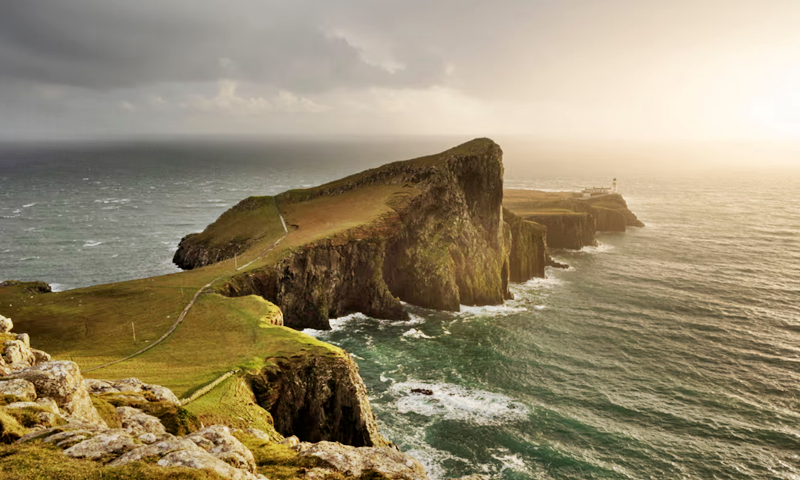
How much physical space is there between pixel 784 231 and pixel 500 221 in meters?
114

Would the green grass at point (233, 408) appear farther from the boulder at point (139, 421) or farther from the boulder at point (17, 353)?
the boulder at point (17, 353)

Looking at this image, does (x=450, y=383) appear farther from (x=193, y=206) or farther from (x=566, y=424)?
(x=193, y=206)

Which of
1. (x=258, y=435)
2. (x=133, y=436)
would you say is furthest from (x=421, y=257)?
(x=133, y=436)

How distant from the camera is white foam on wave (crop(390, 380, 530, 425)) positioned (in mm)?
51344

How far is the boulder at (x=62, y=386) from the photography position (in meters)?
22.1

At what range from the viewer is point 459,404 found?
176ft

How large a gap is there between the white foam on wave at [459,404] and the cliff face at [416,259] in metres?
25.3

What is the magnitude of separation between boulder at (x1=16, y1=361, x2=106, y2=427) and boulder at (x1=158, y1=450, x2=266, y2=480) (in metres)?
7.15

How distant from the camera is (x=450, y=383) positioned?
2314 inches

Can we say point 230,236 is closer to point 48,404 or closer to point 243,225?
point 243,225

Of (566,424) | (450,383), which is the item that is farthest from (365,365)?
(566,424)

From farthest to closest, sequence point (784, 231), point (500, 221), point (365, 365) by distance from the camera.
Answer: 1. point (784, 231)
2. point (500, 221)
3. point (365, 365)

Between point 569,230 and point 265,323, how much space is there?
346ft

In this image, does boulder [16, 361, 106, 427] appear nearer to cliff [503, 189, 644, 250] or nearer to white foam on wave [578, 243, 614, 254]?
cliff [503, 189, 644, 250]
